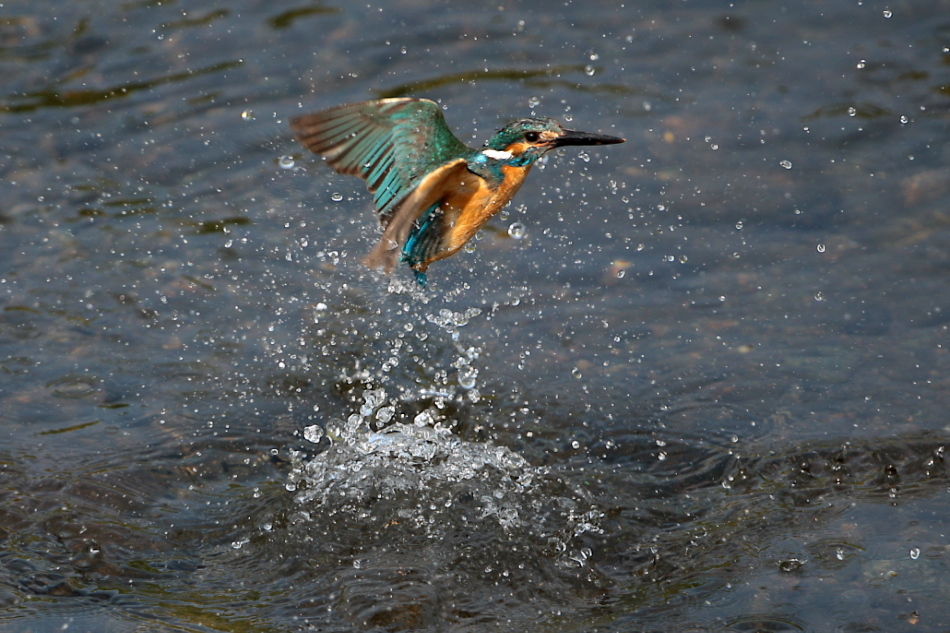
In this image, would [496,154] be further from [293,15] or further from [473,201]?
[293,15]

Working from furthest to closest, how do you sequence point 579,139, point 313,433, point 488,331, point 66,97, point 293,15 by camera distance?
point 293,15 → point 66,97 → point 488,331 → point 313,433 → point 579,139

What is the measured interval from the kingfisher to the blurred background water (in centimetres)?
94

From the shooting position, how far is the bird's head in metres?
3.97

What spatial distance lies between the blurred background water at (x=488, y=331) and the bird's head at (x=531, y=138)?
1135 millimetres

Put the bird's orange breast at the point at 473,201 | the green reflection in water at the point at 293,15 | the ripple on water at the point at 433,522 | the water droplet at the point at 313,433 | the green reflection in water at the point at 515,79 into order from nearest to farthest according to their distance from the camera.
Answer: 1. the ripple on water at the point at 433,522
2. the bird's orange breast at the point at 473,201
3. the water droplet at the point at 313,433
4. the green reflection in water at the point at 515,79
5. the green reflection in water at the point at 293,15

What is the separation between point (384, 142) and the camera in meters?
4.04

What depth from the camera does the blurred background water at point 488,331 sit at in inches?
143

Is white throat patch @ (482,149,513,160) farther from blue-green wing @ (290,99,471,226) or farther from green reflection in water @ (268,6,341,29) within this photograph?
green reflection in water @ (268,6,341,29)

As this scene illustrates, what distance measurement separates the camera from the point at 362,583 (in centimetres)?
358

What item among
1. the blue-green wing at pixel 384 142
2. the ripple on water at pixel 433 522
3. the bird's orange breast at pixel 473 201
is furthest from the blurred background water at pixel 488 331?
the blue-green wing at pixel 384 142

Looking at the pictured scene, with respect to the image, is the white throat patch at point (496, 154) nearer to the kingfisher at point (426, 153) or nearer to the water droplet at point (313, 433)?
the kingfisher at point (426, 153)

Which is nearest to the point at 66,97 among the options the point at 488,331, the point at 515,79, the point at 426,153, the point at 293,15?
the point at 293,15

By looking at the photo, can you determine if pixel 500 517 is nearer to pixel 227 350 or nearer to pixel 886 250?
pixel 227 350

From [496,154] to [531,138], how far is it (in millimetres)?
143
